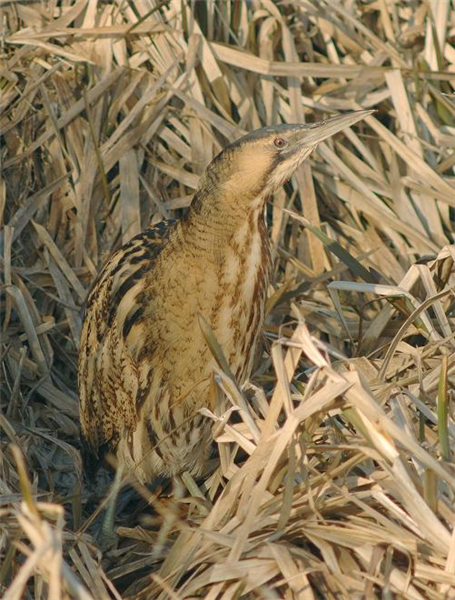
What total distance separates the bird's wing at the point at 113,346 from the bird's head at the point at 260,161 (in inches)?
8.9

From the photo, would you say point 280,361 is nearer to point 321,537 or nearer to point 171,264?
point 321,537

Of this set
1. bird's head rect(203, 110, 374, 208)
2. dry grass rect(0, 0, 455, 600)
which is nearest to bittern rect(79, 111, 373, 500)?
bird's head rect(203, 110, 374, 208)

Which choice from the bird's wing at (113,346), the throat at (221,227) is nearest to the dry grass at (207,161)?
the bird's wing at (113,346)

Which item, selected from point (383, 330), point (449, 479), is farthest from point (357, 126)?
point (449, 479)

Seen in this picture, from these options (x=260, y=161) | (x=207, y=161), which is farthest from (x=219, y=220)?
(x=207, y=161)

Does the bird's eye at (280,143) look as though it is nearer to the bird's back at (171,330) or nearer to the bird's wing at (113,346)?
the bird's back at (171,330)

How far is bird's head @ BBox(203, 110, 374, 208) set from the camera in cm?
257

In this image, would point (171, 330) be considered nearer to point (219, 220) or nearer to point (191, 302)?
point (191, 302)

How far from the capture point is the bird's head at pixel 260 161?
8.43ft

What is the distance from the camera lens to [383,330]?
2977 millimetres

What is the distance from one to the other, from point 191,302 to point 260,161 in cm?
36

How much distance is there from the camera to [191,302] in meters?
2.60

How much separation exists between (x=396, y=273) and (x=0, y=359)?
1.16 meters

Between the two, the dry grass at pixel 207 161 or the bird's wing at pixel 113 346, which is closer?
the bird's wing at pixel 113 346
